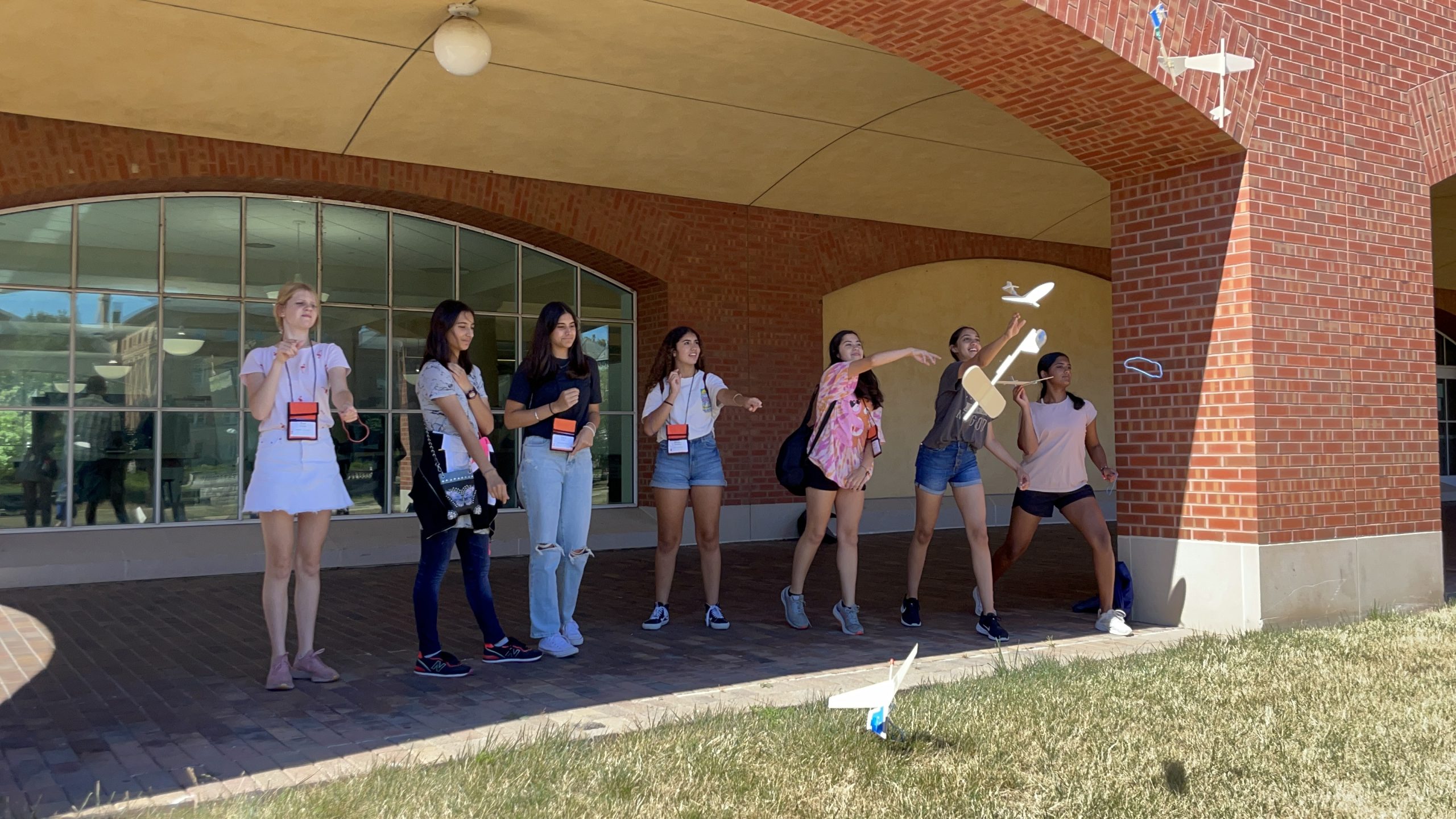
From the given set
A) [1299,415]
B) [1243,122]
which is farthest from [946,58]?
[1299,415]

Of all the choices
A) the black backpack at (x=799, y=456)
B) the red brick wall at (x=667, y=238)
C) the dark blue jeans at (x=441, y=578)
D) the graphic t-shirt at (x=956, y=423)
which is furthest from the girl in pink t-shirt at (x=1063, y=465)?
the red brick wall at (x=667, y=238)

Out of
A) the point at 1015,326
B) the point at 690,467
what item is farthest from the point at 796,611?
the point at 1015,326

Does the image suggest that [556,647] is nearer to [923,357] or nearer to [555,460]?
[555,460]

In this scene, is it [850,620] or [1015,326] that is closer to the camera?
[1015,326]

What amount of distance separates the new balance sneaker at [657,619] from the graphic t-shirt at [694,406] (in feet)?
3.47

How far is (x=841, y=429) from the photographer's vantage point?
22.8 feet

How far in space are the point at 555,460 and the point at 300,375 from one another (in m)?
1.37

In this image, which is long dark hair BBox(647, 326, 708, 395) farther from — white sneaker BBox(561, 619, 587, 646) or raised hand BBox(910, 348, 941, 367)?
white sneaker BBox(561, 619, 587, 646)

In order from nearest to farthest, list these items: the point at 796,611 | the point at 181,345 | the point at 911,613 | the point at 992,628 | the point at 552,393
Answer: the point at 552,393
the point at 992,628
the point at 796,611
the point at 911,613
the point at 181,345

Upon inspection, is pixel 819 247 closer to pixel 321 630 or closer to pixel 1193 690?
pixel 321 630

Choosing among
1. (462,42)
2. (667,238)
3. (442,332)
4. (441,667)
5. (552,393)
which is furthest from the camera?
(667,238)

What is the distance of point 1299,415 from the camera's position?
23.7ft

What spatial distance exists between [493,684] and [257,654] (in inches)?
68.4

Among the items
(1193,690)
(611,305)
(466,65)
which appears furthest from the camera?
(611,305)
